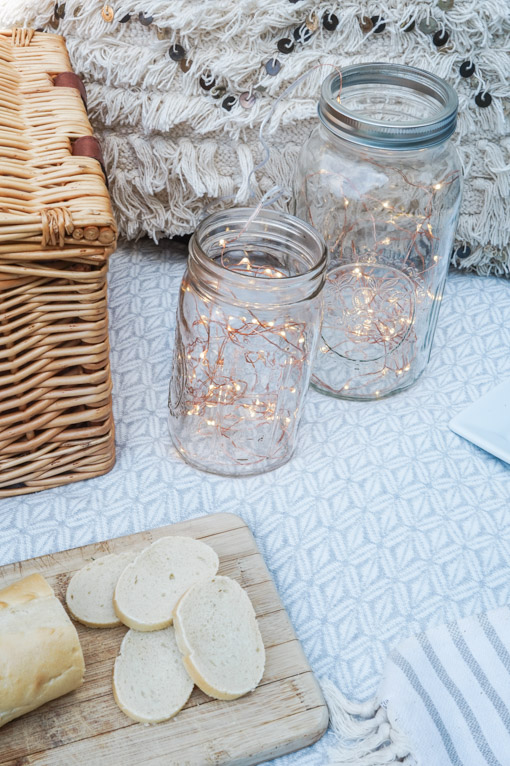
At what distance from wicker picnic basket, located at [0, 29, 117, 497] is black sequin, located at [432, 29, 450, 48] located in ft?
1.47

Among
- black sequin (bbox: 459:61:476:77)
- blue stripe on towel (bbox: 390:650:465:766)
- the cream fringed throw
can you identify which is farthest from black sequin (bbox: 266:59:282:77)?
blue stripe on towel (bbox: 390:650:465:766)

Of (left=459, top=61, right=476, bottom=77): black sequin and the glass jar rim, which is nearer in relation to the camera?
the glass jar rim

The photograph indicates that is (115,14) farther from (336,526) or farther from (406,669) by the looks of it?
(406,669)

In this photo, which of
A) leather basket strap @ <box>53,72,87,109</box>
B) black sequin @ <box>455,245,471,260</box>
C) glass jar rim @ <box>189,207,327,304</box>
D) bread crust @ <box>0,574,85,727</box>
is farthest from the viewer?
black sequin @ <box>455,245,471,260</box>

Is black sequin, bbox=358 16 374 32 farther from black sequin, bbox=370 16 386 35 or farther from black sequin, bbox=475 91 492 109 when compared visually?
black sequin, bbox=475 91 492 109

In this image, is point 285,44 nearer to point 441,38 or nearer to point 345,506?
point 441,38

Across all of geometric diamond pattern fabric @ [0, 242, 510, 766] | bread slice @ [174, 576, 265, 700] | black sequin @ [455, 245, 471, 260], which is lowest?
geometric diamond pattern fabric @ [0, 242, 510, 766]

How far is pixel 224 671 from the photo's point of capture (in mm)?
651

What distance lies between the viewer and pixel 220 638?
67cm

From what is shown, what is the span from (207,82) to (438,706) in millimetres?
770

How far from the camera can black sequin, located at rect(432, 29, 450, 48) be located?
0.97m

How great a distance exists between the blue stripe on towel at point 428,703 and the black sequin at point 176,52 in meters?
0.75

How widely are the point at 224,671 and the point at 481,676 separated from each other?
0.22 meters

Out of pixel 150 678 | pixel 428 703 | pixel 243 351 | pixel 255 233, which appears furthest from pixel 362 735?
pixel 255 233
